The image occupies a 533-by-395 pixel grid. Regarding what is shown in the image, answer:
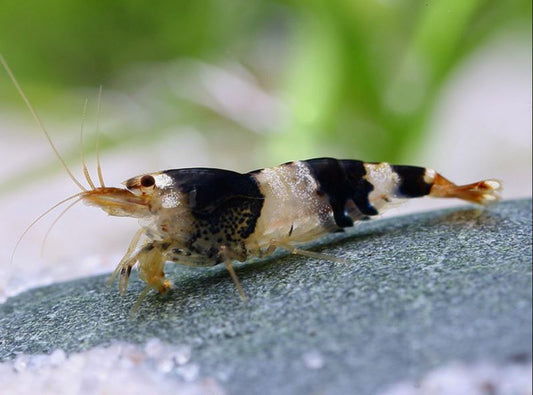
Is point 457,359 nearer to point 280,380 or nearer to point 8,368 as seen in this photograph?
point 280,380

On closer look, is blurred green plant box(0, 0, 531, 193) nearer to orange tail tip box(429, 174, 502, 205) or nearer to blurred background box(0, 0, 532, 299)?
blurred background box(0, 0, 532, 299)

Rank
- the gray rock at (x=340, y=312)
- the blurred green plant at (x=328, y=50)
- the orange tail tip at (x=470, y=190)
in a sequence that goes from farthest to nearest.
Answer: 1. the blurred green plant at (x=328, y=50)
2. the orange tail tip at (x=470, y=190)
3. the gray rock at (x=340, y=312)

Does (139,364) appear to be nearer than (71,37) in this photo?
Yes

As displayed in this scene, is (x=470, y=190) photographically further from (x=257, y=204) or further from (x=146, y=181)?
(x=146, y=181)

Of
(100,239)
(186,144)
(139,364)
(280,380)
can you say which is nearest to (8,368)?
(139,364)

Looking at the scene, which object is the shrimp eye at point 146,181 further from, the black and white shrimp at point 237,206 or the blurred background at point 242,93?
the blurred background at point 242,93

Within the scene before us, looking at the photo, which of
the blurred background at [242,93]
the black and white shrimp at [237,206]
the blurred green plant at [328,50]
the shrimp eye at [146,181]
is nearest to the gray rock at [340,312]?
the black and white shrimp at [237,206]
